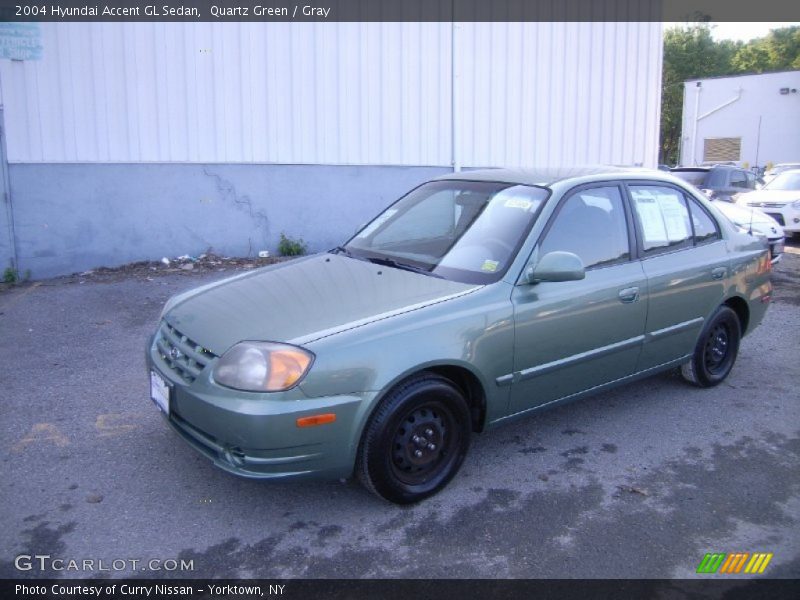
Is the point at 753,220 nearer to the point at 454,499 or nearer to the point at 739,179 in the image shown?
the point at 739,179

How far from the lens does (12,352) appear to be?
19.5 feet

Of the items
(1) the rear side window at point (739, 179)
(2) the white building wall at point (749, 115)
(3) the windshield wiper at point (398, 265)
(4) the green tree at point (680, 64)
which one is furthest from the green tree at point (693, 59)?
(3) the windshield wiper at point (398, 265)

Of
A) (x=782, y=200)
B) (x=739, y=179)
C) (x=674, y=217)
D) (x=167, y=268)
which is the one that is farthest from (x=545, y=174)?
(x=739, y=179)

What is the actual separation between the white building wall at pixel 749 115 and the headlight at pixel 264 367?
109 feet

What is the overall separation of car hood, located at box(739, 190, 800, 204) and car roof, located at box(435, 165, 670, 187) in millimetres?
10393

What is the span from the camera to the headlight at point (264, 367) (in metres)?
3.09

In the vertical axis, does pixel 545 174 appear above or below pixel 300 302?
above

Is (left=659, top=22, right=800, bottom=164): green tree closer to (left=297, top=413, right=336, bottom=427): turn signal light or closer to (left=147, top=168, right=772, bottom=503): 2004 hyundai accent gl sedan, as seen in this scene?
(left=147, top=168, right=772, bottom=503): 2004 hyundai accent gl sedan

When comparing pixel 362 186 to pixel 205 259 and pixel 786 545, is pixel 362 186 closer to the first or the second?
pixel 205 259

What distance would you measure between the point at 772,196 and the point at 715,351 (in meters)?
10.3

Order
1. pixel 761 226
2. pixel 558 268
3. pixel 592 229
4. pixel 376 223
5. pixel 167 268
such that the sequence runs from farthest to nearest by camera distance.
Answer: pixel 761 226
pixel 167 268
pixel 376 223
pixel 592 229
pixel 558 268

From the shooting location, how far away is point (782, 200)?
13531 millimetres

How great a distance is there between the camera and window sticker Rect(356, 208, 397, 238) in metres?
4.75

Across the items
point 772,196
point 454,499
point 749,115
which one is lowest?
point 454,499
